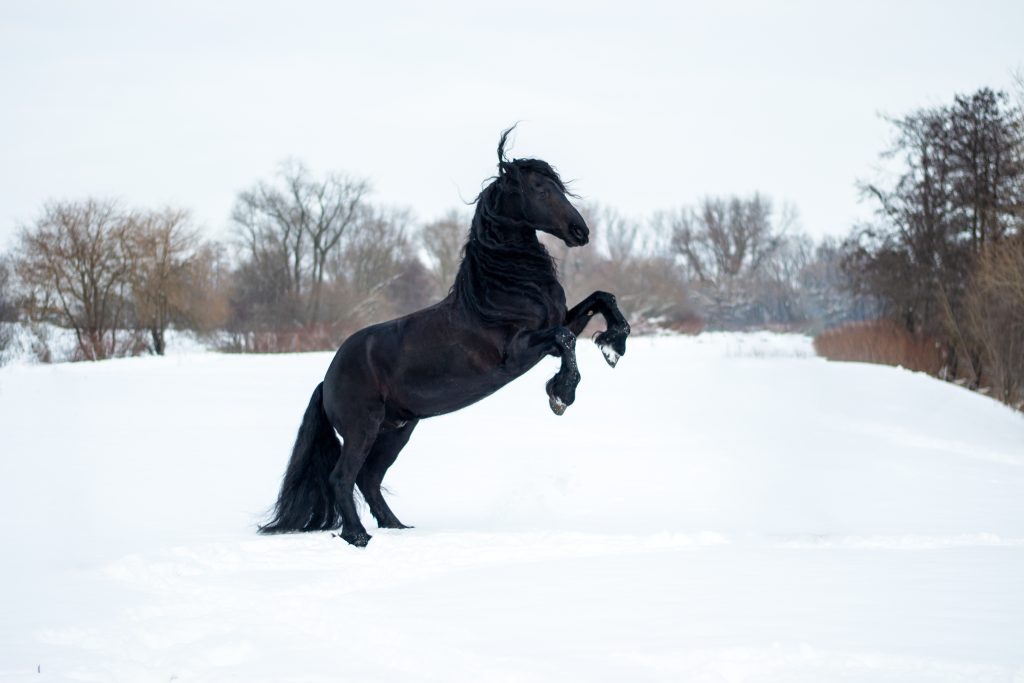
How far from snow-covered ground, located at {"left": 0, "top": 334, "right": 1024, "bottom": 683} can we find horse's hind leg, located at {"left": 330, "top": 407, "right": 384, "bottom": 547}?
320mm

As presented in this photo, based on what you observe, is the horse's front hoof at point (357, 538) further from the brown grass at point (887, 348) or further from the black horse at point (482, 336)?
the brown grass at point (887, 348)

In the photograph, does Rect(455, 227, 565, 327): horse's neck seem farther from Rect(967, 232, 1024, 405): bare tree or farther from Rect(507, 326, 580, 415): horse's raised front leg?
Rect(967, 232, 1024, 405): bare tree

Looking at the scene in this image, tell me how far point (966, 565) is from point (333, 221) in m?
48.7

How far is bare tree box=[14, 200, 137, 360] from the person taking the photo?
33.0 m

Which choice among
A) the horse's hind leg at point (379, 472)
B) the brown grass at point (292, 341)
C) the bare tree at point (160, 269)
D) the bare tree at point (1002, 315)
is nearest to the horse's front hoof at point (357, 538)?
the horse's hind leg at point (379, 472)

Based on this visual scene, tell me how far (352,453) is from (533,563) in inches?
70.0

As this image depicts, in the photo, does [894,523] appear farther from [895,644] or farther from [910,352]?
[910,352]

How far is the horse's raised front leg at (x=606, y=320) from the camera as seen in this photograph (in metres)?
6.35

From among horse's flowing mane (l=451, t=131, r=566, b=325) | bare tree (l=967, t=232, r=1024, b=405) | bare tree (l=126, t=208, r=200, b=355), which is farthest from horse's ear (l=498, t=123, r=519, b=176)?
bare tree (l=126, t=208, r=200, b=355)

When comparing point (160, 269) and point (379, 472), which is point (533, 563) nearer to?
point (379, 472)

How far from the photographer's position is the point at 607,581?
5.03 m

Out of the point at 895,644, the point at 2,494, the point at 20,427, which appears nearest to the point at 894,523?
the point at 895,644

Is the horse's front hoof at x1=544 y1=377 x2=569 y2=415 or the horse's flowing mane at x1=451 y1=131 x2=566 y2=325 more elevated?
the horse's flowing mane at x1=451 y1=131 x2=566 y2=325

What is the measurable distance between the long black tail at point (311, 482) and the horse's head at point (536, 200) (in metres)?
1.92
